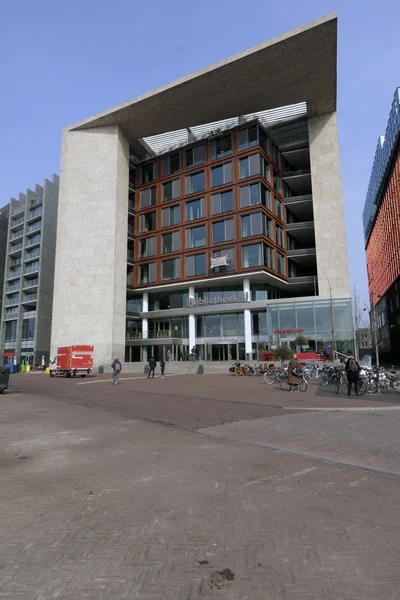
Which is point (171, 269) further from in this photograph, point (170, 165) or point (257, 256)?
point (170, 165)

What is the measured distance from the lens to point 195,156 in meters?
47.3

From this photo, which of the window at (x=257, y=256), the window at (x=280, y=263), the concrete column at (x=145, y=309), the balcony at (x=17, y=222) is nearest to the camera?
the window at (x=257, y=256)

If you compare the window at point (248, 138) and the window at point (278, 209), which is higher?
the window at point (248, 138)

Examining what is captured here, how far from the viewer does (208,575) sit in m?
2.98

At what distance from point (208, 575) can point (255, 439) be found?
5.05 metres

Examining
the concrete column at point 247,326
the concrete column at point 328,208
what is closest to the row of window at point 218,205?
the concrete column at point 328,208

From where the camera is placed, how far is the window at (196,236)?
1780 inches

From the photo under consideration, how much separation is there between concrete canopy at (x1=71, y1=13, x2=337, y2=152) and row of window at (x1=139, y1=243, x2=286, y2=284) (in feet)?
54.6

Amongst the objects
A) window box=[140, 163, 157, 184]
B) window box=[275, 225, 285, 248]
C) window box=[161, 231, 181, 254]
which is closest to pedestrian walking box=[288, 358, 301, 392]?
window box=[275, 225, 285, 248]

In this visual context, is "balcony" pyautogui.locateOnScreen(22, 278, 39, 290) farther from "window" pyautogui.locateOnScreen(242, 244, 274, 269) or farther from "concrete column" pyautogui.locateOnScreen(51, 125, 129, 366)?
"window" pyautogui.locateOnScreen(242, 244, 274, 269)

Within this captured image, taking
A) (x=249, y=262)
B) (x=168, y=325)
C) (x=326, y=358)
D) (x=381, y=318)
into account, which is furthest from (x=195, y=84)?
(x=381, y=318)

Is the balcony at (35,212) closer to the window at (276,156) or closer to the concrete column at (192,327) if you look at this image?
the concrete column at (192,327)

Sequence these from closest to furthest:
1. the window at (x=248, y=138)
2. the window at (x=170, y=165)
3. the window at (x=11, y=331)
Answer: the window at (x=248, y=138)
the window at (x=170, y=165)
the window at (x=11, y=331)

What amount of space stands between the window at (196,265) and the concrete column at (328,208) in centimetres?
1300
